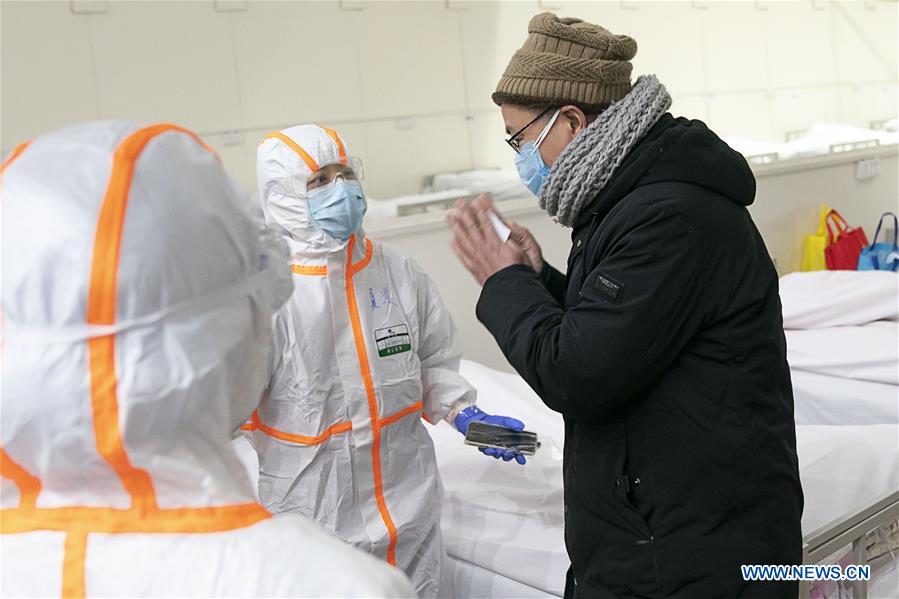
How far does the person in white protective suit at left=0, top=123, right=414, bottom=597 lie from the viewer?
770mm

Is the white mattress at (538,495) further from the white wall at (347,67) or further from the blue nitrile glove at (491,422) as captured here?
the white wall at (347,67)

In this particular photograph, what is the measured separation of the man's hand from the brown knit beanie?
0.22m

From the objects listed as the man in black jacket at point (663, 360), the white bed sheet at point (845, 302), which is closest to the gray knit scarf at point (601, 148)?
the man in black jacket at point (663, 360)

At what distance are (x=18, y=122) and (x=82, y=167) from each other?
A: 252cm

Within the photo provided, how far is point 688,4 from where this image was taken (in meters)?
5.20

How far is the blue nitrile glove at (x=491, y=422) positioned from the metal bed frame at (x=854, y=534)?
0.64m

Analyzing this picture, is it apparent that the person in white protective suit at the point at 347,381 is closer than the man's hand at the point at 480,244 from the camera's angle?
No

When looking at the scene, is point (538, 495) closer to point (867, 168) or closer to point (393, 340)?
point (393, 340)

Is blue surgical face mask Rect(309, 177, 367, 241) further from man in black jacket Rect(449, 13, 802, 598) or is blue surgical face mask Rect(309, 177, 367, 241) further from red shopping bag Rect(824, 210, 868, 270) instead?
red shopping bag Rect(824, 210, 868, 270)

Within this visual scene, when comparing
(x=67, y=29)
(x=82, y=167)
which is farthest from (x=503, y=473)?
(x=67, y=29)

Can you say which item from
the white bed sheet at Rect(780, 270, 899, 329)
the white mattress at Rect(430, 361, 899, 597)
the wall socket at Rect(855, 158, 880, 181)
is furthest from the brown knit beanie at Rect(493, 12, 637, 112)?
the wall socket at Rect(855, 158, 880, 181)

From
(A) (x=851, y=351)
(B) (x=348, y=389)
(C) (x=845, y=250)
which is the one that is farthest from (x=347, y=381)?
(C) (x=845, y=250)

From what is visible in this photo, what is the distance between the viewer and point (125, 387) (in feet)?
2.57

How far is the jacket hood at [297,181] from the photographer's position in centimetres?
197
